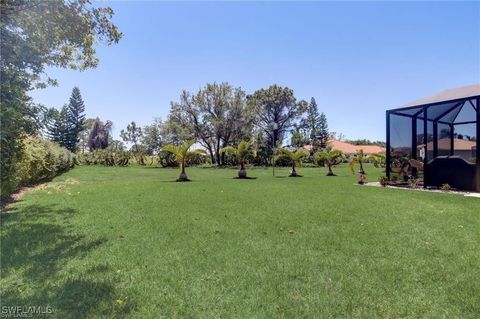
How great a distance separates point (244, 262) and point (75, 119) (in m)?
60.7

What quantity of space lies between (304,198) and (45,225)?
19.7ft

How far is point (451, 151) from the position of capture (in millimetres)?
15148

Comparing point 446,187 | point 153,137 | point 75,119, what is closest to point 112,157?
point 153,137

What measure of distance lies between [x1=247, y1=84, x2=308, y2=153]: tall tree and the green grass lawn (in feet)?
142

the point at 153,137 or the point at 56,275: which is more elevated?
the point at 153,137

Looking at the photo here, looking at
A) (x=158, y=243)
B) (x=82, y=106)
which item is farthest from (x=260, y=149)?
(x=82, y=106)

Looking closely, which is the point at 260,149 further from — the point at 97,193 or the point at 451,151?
the point at 97,193

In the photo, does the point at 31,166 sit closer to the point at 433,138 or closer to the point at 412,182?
the point at 412,182

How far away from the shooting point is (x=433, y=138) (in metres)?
14.4

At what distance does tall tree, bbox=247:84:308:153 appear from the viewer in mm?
50406

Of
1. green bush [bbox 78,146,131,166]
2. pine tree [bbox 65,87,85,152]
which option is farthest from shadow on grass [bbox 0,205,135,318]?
pine tree [bbox 65,87,85,152]

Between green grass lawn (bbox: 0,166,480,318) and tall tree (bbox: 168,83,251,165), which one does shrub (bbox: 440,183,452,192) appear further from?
tall tree (bbox: 168,83,251,165)

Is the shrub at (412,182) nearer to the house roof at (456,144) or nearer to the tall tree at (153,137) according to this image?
the house roof at (456,144)

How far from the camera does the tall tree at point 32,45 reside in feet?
18.9
